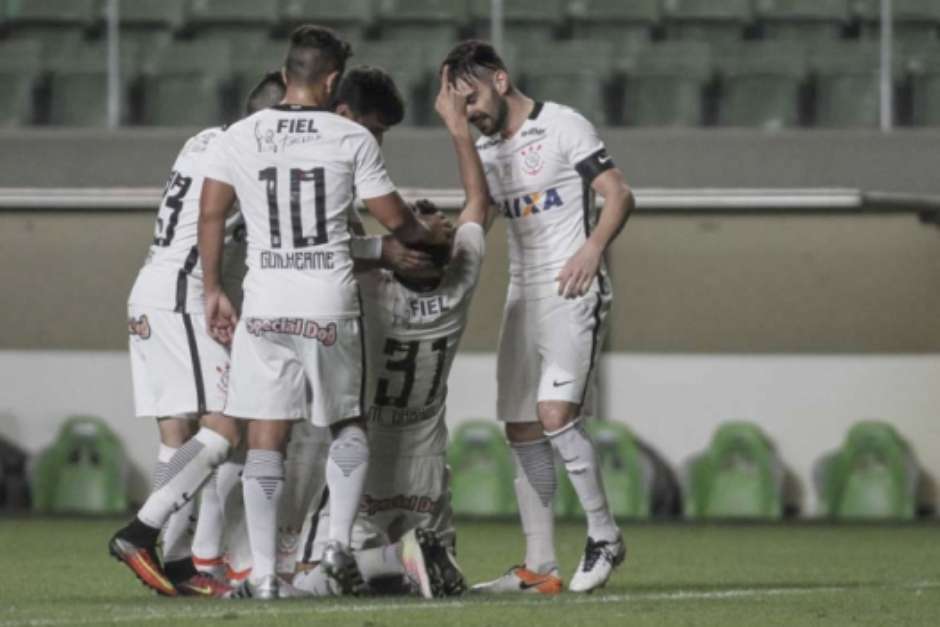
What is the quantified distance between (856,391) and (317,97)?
24.7ft

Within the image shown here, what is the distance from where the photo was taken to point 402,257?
22.2ft

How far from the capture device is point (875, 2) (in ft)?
43.0

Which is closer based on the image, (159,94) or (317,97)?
(317,97)

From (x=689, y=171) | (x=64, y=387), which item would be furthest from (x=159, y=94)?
(x=689, y=171)

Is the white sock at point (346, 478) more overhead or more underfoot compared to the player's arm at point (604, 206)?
more underfoot

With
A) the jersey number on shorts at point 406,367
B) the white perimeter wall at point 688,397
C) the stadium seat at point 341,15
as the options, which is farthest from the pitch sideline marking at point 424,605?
the stadium seat at point 341,15

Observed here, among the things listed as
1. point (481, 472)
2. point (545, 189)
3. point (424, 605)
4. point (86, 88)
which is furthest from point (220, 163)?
point (86, 88)

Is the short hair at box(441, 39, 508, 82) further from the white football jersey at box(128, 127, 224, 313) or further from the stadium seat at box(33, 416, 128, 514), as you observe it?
the stadium seat at box(33, 416, 128, 514)

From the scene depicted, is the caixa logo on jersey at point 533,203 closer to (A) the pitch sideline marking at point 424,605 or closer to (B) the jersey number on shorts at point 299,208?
(B) the jersey number on shorts at point 299,208

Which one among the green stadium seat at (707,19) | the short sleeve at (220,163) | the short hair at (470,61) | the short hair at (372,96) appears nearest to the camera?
the short sleeve at (220,163)

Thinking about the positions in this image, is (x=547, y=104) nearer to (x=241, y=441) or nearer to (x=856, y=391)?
(x=241, y=441)

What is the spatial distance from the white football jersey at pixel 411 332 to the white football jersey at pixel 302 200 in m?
0.41

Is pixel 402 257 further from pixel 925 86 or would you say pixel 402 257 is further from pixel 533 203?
pixel 925 86

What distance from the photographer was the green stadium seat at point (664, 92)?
13.0 meters
